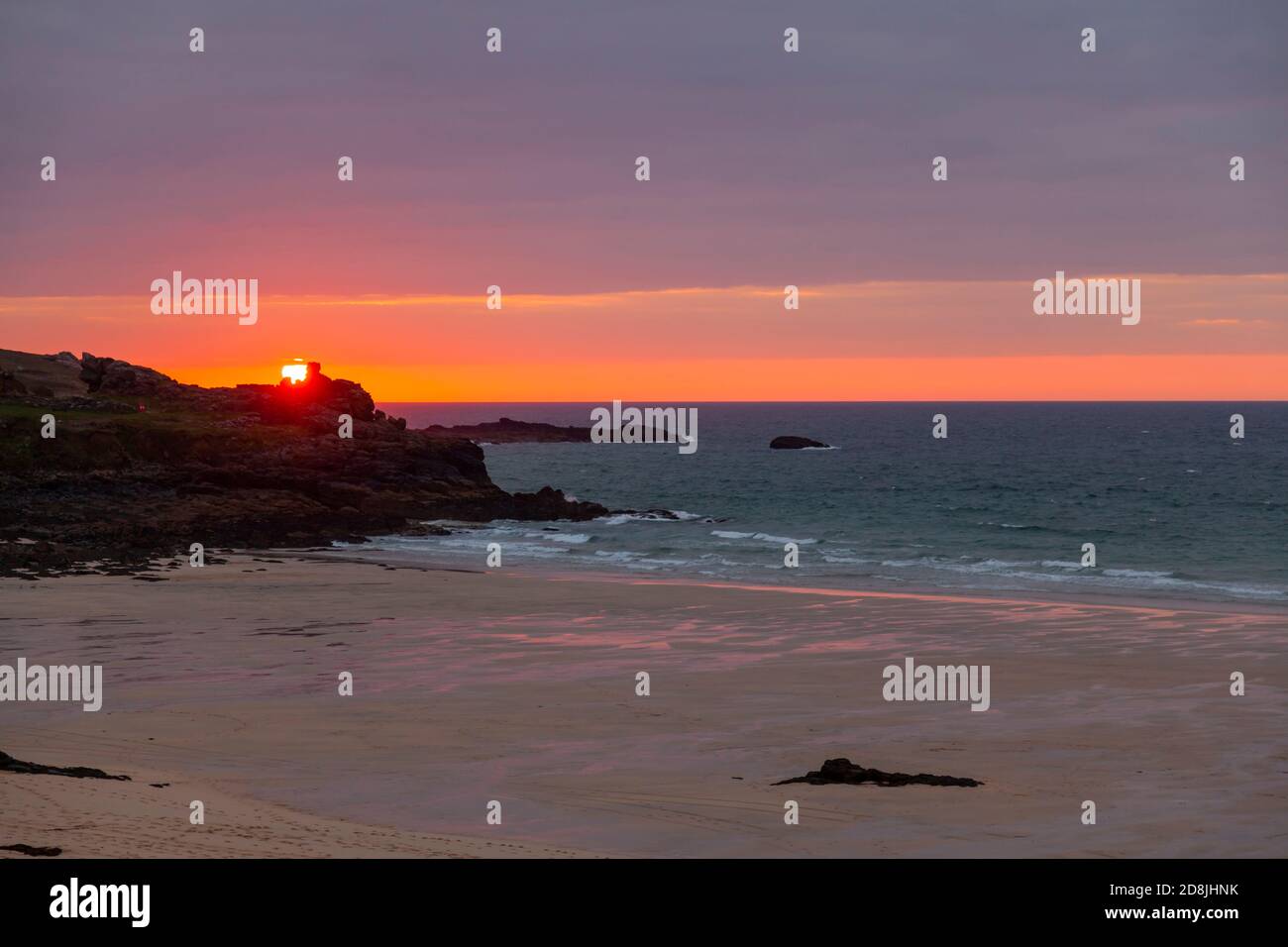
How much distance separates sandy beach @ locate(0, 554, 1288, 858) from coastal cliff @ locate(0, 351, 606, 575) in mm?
12637

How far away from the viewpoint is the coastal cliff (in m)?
43.8

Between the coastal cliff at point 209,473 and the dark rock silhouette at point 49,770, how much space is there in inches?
884

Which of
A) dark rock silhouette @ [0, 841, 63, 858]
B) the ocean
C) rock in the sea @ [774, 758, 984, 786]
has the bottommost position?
rock in the sea @ [774, 758, 984, 786]

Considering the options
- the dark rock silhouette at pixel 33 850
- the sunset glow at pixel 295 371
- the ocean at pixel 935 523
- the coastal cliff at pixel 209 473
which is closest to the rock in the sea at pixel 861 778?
the dark rock silhouette at pixel 33 850

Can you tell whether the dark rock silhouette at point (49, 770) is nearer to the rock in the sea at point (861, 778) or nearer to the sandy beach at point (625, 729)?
the sandy beach at point (625, 729)

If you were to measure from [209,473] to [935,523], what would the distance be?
3219 cm

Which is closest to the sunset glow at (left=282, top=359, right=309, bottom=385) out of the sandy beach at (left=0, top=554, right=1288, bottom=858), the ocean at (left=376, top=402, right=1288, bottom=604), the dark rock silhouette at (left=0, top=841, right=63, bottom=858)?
the ocean at (left=376, top=402, right=1288, bottom=604)

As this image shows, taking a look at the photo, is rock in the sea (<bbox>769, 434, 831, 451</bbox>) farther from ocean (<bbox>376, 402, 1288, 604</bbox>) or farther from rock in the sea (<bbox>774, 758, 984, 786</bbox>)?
rock in the sea (<bbox>774, 758, 984, 786</bbox>)

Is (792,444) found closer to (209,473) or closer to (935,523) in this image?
(935,523)

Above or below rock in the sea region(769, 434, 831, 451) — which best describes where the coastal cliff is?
below

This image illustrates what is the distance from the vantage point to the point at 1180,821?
1291cm

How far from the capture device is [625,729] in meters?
17.6

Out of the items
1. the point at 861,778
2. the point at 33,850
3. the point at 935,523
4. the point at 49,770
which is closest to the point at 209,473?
the point at 935,523
